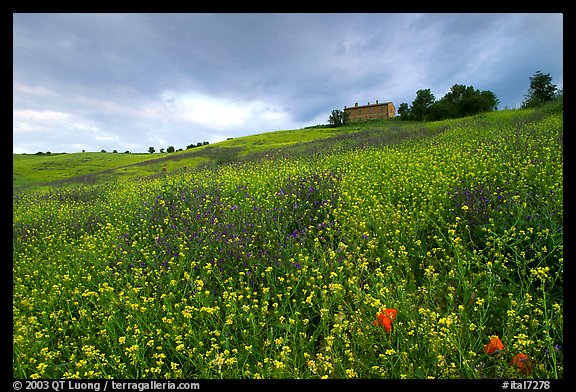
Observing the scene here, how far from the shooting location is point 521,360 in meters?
1.86

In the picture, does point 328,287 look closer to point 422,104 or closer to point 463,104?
point 463,104

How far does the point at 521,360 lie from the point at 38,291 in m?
5.30

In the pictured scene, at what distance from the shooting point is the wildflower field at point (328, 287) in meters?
2.11

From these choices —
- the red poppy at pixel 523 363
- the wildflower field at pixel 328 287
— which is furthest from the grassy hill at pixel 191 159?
the red poppy at pixel 523 363

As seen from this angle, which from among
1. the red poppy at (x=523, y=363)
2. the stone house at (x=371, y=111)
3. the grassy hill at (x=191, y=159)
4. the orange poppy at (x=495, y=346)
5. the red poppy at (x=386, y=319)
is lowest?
the red poppy at (x=523, y=363)

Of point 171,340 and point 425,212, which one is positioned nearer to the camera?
point 171,340

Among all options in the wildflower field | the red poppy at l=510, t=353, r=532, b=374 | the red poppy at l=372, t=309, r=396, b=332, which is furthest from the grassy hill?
the red poppy at l=510, t=353, r=532, b=374

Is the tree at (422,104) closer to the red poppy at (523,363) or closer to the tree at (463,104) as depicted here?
the tree at (463,104)
